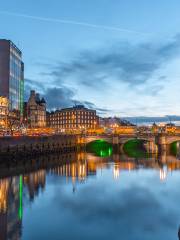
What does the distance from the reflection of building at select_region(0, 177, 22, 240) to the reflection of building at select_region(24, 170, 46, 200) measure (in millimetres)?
976

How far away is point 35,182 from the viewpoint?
41.8 m

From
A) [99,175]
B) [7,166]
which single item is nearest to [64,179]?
[99,175]

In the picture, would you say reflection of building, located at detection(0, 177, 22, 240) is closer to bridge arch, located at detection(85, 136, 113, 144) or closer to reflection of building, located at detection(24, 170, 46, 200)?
reflection of building, located at detection(24, 170, 46, 200)

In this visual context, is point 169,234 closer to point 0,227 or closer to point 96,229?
point 96,229

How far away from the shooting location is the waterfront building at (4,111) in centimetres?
10681

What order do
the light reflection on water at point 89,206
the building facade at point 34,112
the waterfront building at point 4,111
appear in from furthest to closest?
the building facade at point 34,112
the waterfront building at point 4,111
the light reflection on water at point 89,206

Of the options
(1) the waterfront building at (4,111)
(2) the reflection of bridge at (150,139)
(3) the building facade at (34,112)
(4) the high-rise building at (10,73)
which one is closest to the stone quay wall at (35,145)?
(2) the reflection of bridge at (150,139)

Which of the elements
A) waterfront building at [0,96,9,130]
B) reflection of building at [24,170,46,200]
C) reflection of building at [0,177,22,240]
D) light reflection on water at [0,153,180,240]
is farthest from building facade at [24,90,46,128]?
reflection of building at [0,177,22,240]

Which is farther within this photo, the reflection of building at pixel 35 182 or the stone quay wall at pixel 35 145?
the stone quay wall at pixel 35 145

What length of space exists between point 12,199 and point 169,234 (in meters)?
14.2

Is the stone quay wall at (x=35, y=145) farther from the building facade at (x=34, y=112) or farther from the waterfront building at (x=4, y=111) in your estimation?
the building facade at (x=34, y=112)

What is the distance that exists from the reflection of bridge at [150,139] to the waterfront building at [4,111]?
78.6 ft

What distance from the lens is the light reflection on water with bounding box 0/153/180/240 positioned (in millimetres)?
23641

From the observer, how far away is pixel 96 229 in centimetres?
2441
